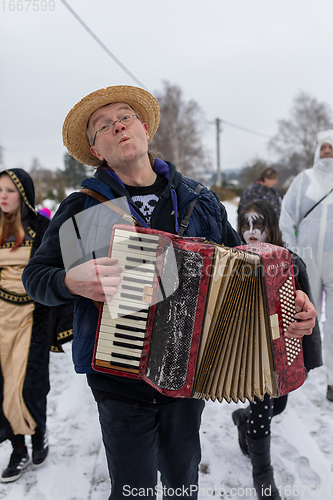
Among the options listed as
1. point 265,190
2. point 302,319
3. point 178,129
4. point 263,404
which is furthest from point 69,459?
point 178,129

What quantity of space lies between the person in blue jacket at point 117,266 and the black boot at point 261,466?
1.74 feet

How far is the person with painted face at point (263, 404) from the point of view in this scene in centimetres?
178

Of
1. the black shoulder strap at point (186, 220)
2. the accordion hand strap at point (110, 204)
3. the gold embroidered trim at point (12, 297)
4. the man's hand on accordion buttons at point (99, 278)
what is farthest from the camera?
the gold embroidered trim at point (12, 297)

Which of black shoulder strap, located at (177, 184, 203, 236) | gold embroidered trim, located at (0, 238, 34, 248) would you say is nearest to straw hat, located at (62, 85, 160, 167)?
black shoulder strap, located at (177, 184, 203, 236)

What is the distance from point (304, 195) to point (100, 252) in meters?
2.27

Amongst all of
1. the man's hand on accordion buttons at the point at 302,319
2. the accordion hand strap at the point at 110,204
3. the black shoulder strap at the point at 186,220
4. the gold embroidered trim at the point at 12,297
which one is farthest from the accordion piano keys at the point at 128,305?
the gold embroidered trim at the point at 12,297

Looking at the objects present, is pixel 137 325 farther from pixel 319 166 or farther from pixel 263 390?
pixel 319 166

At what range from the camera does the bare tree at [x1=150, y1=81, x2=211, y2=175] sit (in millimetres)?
20969

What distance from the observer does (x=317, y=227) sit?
2.89m

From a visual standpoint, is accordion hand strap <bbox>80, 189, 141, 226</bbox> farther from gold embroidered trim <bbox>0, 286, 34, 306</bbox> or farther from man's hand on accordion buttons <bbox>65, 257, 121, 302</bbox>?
gold embroidered trim <bbox>0, 286, 34, 306</bbox>

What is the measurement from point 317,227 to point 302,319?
1713mm

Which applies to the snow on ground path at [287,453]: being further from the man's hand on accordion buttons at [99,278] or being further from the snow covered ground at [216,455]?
the man's hand on accordion buttons at [99,278]

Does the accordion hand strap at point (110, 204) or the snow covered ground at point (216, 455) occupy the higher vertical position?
the accordion hand strap at point (110, 204)

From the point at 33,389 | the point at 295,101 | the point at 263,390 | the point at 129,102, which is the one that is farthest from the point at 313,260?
the point at 295,101
